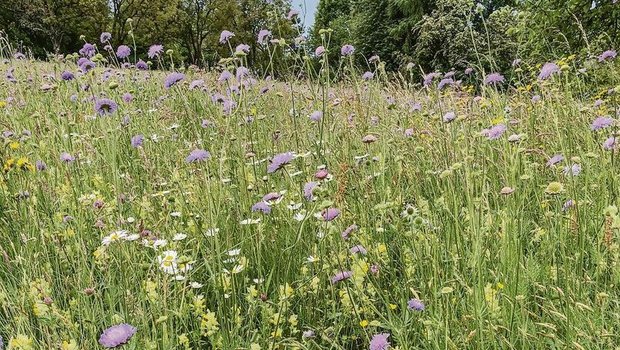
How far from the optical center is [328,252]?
1589 mm

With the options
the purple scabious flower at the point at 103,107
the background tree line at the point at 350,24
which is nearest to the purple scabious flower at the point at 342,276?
the purple scabious flower at the point at 103,107

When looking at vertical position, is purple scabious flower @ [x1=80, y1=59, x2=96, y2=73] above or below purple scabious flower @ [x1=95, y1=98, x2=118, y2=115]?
above

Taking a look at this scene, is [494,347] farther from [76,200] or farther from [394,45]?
[394,45]

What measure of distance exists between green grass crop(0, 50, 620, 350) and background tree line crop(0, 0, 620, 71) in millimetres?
4708

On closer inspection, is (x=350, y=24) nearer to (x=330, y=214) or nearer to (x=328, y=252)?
(x=328, y=252)

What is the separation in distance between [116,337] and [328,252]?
72cm

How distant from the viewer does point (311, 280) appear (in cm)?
145

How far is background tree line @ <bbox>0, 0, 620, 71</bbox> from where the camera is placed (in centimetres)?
670

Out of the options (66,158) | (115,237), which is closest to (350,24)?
(66,158)

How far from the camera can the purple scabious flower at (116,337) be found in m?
0.99

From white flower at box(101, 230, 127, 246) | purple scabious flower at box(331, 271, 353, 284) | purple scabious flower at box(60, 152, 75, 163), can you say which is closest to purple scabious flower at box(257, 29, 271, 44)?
purple scabious flower at box(60, 152, 75, 163)

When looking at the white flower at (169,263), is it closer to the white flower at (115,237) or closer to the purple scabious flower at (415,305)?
the white flower at (115,237)

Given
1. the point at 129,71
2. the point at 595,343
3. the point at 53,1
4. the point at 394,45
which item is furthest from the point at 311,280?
the point at 53,1

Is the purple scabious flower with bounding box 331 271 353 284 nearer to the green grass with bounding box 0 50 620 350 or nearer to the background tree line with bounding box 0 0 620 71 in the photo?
the green grass with bounding box 0 50 620 350
